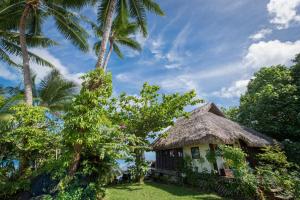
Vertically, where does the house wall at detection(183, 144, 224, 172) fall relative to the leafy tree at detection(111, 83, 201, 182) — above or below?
below

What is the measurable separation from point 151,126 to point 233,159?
17.3 ft

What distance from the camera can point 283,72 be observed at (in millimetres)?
15469

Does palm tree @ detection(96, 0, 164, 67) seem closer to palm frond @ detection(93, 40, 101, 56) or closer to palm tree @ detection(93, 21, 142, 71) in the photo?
palm tree @ detection(93, 21, 142, 71)

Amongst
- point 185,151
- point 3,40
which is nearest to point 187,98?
point 185,151

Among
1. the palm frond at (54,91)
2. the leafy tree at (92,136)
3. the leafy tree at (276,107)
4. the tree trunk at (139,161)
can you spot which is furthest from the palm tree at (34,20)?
the leafy tree at (276,107)

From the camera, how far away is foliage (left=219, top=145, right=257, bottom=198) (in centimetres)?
728

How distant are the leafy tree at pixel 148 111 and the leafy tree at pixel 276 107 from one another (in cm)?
722

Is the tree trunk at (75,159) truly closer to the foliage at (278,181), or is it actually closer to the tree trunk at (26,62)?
the tree trunk at (26,62)

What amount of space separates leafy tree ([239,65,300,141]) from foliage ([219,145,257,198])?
29.1ft

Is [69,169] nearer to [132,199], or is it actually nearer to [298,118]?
[132,199]

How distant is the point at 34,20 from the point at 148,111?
858 cm

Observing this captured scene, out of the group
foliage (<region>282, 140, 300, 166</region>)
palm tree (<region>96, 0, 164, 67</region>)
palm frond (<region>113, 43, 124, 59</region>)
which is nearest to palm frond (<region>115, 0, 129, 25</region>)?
palm tree (<region>96, 0, 164, 67</region>)

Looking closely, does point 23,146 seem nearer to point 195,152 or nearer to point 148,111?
point 148,111

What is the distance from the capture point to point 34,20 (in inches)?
442
